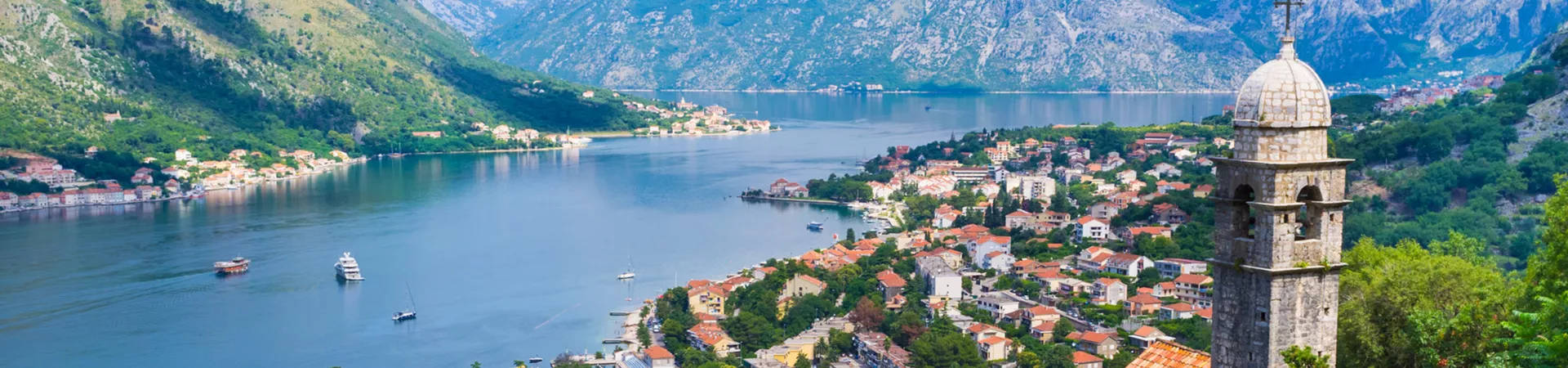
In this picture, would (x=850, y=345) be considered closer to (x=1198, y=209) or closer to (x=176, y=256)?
(x=1198, y=209)

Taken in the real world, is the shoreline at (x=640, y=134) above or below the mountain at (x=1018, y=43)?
below

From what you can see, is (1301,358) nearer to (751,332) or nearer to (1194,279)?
(751,332)

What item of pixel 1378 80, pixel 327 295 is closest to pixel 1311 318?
pixel 327 295

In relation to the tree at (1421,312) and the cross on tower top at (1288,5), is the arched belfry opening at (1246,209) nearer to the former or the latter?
the cross on tower top at (1288,5)

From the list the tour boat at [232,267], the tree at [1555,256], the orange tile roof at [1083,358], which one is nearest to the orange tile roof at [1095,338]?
the orange tile roof at [1083,358]

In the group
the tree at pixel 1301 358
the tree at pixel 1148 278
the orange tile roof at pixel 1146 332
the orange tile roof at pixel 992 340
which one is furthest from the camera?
the tree at pixel 1148 278

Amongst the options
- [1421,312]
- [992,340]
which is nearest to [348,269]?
[992,340]
